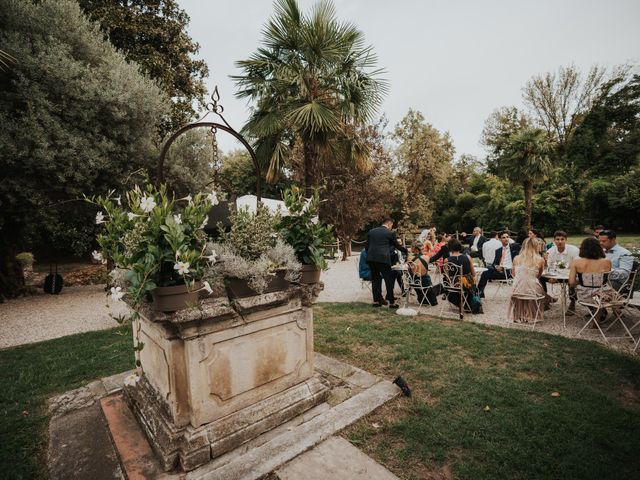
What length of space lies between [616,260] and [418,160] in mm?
15650

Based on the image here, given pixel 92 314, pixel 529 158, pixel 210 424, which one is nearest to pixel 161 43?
pixel 92 314

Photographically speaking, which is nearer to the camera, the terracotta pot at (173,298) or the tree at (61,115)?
the terracotta pot at (173,298)

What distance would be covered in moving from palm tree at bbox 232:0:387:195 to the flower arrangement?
14.6 ft

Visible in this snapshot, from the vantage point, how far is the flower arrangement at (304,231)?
9.77 ft

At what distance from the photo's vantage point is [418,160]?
20156mm

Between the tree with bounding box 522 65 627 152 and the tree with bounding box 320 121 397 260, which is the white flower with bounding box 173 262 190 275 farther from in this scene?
the tree with bounding box 522 65 627 152

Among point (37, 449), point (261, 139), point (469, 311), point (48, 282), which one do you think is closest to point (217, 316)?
point (37, 449)

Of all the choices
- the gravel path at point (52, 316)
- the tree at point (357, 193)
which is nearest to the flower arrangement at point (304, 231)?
the gravel path at point (52, 316)

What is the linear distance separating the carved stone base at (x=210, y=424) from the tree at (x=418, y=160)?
1702 cm

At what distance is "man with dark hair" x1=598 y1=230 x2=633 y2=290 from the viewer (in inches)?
202

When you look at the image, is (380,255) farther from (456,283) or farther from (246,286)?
(246,286)

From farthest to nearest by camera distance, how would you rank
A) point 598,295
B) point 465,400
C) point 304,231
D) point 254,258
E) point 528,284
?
point 528,284
point 598,295
point 465,400
point 304,231
point 254,258

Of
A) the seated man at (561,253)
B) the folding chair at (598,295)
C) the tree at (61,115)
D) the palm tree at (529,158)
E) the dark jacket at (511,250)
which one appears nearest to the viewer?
the folding chair at (598,295)

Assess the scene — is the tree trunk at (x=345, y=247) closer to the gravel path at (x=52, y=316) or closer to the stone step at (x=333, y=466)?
the gravel path at (x=52, y=316)
